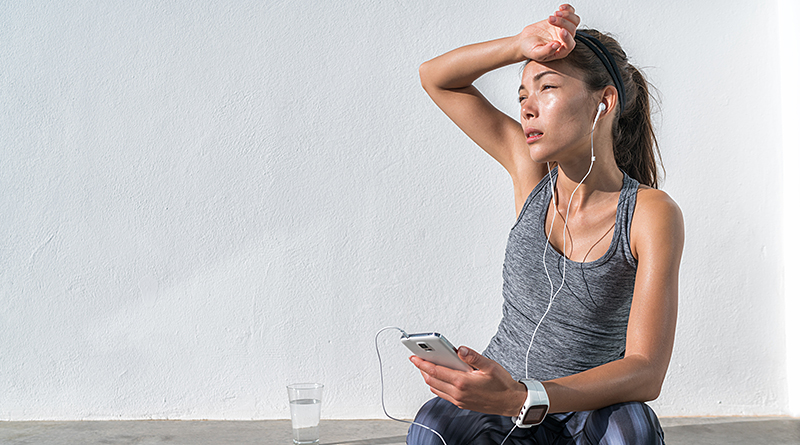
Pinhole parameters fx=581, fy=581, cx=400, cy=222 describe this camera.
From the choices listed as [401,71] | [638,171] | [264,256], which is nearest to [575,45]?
[638,171]

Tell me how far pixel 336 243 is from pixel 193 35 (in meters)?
0.89

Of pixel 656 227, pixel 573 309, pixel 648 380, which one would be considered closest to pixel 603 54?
pixel 656 227

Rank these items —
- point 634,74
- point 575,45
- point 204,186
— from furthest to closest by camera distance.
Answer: point 204,186
point 634,74
point 575,45

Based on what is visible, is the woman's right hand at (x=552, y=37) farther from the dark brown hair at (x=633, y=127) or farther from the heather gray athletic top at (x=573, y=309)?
the heather gray athletic top at (x=573, y=309)

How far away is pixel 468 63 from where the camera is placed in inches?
47.1

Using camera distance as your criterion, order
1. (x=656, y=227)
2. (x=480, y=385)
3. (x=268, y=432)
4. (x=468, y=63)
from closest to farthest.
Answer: (x=480, y=385)
(x=656, y=227)
(x=468, y=63)
(x=268, y=432)

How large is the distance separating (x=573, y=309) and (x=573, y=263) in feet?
0.27

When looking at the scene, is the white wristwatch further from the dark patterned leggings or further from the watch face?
the dark patterned leggings

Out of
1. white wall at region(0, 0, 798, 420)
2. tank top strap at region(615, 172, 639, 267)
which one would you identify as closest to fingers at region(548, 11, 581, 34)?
tank top strap at region(615, 172, 639, 267)

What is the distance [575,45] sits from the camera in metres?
1.05

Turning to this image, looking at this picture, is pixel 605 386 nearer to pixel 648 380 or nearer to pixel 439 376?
pixel 648 380

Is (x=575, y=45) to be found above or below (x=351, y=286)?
above

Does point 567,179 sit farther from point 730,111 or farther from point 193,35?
point 193,35

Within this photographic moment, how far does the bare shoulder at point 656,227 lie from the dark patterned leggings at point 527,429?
0.25 metres
